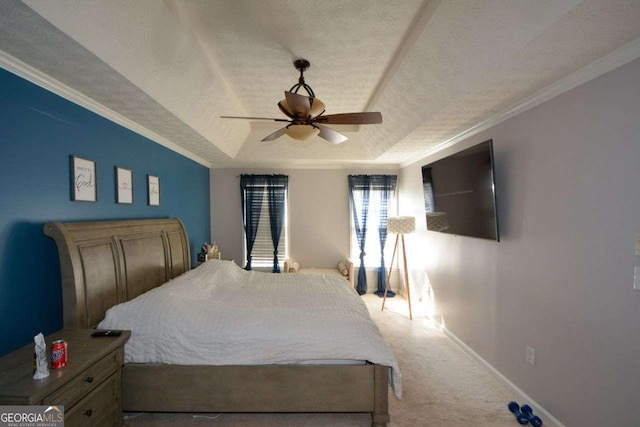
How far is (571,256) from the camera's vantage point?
1.86m

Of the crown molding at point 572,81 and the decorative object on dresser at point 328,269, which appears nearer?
the crown molding at point 572,81

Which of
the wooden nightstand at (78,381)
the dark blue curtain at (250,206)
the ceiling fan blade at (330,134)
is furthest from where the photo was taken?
the dark blue curtain at (250,206)

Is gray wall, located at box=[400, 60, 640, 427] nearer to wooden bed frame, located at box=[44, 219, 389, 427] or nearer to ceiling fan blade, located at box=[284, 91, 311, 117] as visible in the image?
wooden bed frame, located at box=[44, 219, 389, 427]

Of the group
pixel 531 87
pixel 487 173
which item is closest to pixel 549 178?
pixel 487 173

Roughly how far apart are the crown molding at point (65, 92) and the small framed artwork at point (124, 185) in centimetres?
44

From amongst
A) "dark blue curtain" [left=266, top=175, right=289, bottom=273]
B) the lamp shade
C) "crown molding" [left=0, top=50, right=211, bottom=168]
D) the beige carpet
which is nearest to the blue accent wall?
"crown molding" [left=0, top=50, right=211, bottom=168]

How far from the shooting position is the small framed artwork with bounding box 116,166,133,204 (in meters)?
2.45

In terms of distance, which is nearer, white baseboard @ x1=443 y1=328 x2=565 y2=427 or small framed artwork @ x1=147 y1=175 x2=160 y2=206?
white baseboard @ x1=443 y1=328 x2=565 y2=427

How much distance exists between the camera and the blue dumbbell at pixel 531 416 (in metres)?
1.96

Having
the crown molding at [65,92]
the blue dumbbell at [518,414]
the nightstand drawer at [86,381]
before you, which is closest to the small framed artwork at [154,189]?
the crown molding at [65,92]

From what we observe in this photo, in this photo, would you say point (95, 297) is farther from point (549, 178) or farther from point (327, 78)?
point (549, 178)

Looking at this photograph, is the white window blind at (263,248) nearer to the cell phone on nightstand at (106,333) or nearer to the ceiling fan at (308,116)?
the ceiling fan at (308,116)

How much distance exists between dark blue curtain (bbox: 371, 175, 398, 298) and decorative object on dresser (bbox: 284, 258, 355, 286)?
0.63 metres

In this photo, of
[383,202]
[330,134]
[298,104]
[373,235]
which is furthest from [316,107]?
[373,235]
